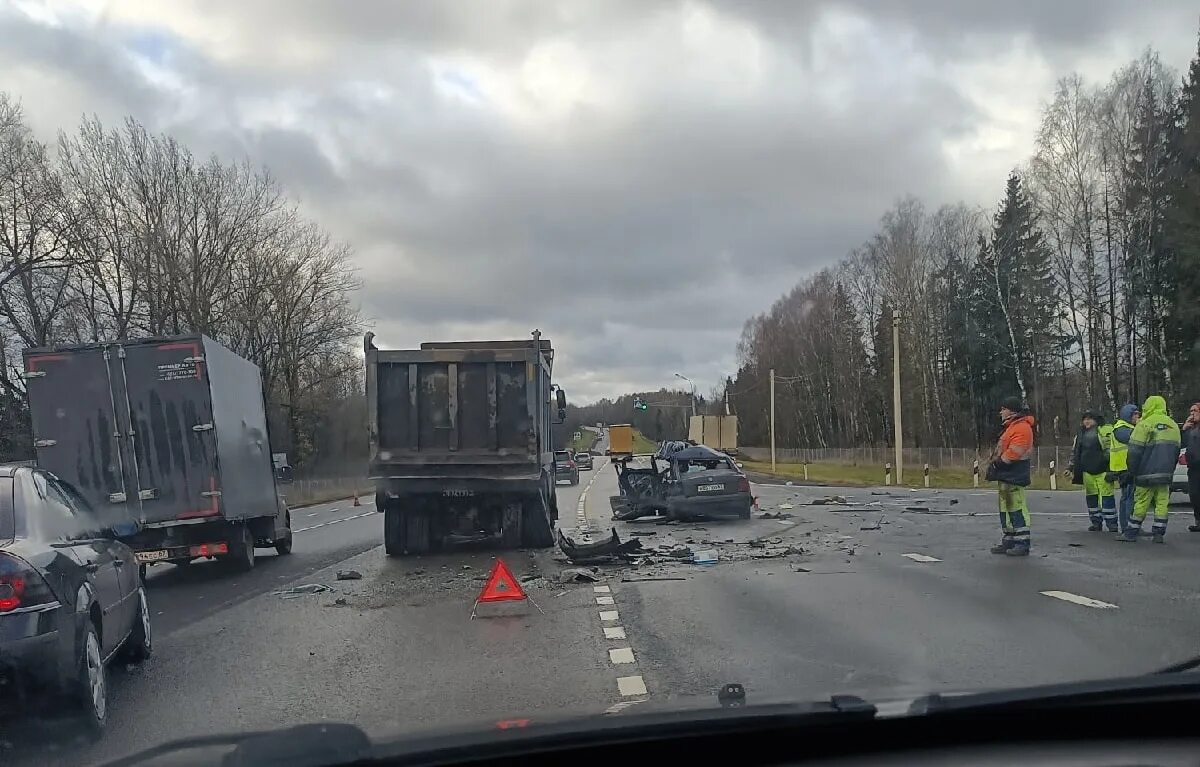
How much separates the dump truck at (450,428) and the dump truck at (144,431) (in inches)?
98.5

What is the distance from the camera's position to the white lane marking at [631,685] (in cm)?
625

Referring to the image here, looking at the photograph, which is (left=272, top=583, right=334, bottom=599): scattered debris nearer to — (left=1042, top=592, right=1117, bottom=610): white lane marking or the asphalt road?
the asphalt road

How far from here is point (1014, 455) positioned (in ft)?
40.5

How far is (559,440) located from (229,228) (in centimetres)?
3196

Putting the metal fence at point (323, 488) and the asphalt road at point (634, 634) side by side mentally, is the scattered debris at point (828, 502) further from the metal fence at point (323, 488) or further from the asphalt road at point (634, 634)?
the metal fence at point (323, 488)

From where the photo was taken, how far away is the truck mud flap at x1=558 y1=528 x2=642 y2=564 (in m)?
13.8

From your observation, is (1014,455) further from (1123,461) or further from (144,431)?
(144,431)

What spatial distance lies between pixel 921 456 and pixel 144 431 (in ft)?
170

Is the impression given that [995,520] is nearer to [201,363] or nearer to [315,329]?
[201,363]

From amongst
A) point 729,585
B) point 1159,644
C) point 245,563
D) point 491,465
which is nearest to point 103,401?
point 245,563

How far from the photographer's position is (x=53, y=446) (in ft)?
42.5

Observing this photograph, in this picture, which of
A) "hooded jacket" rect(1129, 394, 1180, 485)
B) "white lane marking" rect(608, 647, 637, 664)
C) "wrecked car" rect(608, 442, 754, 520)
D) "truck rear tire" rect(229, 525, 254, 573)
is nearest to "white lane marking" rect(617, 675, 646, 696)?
"white lane marking" rect(608, 647, 637, 664)

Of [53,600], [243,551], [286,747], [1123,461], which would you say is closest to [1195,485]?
[1123,461]

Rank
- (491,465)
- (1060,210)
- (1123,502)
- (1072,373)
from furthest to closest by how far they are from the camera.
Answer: (1072,373) → (1060,210) → (491,465) → (1123,502)
